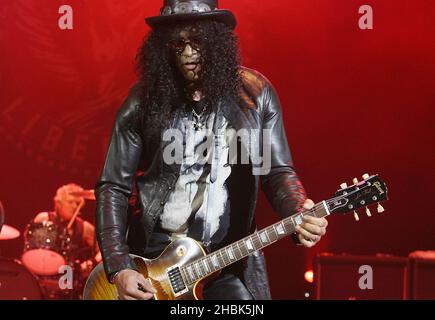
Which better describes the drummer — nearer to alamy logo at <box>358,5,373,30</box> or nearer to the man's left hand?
alamy logo at <box>358,5,373,30</box>

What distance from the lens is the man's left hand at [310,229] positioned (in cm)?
323

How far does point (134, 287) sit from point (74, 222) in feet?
11.9

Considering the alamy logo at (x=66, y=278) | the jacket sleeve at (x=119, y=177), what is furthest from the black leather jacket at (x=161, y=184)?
the alamy logo at (x=66, y=278)

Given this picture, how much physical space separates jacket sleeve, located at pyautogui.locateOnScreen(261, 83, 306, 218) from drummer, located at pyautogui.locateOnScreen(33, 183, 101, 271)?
11.1ft

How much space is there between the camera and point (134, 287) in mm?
3459

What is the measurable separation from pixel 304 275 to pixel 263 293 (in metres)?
3.21

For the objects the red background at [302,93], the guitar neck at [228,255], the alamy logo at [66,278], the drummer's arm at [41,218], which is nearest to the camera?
the guitar neck at [228,255]

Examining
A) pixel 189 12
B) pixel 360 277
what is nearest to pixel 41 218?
pixel 360 277

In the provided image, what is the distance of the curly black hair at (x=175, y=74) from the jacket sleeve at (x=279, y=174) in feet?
0.62

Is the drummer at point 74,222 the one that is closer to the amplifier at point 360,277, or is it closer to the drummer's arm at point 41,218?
the drummer's arm at point 41,218

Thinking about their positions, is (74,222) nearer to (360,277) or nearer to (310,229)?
(360,277)

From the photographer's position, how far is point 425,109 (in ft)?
20.6

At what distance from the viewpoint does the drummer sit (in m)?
6.75
